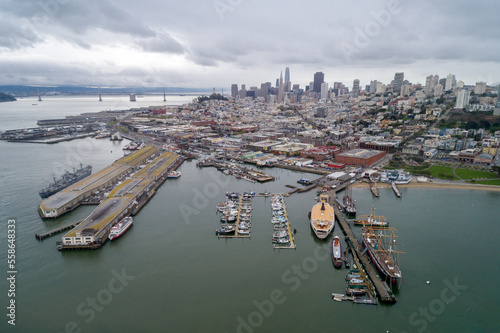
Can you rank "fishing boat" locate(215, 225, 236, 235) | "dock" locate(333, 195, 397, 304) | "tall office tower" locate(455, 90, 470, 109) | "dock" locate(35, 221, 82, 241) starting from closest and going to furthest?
"dock" locate(333, 195, 397, 304) → "dock" locate(35, 221, 82, 241) → "fishing boat" locate(215, 225, 236, 235) → "tall office tower" locate(455, 90, 470, 109)

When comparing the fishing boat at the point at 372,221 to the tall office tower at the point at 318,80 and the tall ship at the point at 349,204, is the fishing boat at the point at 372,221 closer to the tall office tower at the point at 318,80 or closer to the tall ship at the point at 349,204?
the tall ship at the point at 349,204

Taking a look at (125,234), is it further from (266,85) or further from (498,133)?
(266,85)

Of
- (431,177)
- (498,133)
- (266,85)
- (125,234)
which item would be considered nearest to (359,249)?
(125,234)

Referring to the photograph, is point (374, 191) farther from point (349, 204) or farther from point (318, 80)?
point (318, 80)

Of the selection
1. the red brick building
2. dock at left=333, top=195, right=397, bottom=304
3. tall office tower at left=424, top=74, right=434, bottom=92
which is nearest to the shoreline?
the red brick building

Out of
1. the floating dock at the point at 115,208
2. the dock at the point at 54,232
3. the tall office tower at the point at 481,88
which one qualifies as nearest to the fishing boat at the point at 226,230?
the floating dock at the point at 115,208

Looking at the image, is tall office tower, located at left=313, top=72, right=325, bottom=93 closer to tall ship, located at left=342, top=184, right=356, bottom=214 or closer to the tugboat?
tall ship, located at left=342, top=184, right=356, bottom=214

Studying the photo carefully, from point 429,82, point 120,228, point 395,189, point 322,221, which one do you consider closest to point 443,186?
point 395,189
